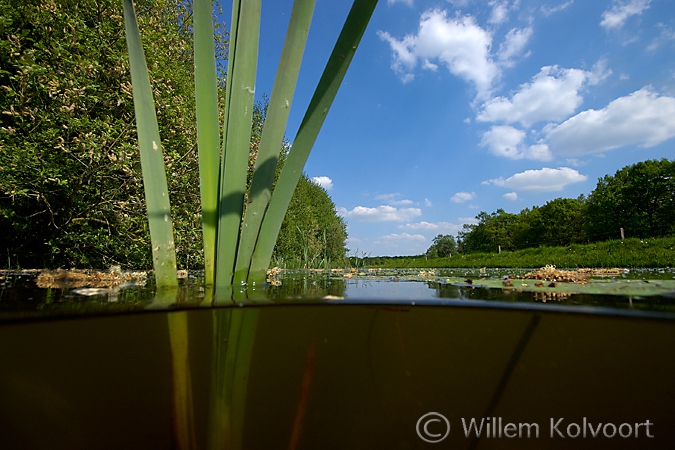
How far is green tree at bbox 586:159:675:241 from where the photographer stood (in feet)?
94.5

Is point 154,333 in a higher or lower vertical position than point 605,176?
lower

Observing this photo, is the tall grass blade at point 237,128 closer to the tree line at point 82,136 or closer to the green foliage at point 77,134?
the tree line at point 82,136

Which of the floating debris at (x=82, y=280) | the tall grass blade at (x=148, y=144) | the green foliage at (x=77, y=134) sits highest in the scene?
the green foliage at (x=77, y=134)

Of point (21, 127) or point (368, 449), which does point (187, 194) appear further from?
point (368, 449)

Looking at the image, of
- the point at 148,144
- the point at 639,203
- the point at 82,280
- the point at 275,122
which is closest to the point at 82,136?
the point at 82,280

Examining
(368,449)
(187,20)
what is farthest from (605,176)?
(368,449)

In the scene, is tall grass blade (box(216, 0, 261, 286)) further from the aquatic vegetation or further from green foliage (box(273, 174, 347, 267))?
green foliage (box(273, 174, 347, 267))

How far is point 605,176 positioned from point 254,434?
43982 millimetres

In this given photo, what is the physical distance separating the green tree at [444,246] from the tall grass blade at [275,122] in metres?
66.8

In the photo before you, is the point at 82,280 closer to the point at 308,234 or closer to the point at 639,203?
the point at 308,234

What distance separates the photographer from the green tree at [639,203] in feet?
94.5

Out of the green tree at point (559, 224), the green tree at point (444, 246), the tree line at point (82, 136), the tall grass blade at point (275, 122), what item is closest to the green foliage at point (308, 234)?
the tree line at point (82, 136)

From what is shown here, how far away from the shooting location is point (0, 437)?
5.37 feet

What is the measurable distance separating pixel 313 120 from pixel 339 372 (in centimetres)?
155
